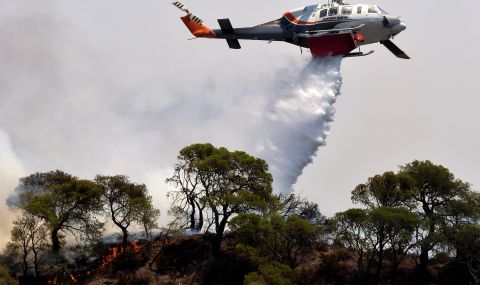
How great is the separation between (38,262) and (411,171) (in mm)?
33081

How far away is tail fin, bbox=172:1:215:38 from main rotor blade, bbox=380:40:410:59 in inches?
604

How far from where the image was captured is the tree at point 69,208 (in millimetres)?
55650

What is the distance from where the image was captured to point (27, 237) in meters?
54.4

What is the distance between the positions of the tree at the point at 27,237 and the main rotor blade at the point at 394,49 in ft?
108

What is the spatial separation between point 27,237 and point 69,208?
457cm

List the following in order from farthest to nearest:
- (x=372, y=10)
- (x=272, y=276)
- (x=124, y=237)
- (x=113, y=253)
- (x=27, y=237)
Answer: (x=113, y=253), (x=124, y=237), (x=27, y=237), (x=372, y=10), (x=272, y=276)

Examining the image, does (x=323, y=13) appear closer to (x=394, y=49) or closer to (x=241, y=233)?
(x=394, y=49)

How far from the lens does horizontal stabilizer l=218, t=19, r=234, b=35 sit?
186 feet

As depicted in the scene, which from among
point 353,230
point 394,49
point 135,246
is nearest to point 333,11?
point 394,49

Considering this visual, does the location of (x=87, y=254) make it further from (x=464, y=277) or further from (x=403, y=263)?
(x=464, y=277)

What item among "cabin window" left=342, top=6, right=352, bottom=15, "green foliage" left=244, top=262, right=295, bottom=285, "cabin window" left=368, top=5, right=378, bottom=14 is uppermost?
"cabin window" left=342, top=6, right=352, bottom=15

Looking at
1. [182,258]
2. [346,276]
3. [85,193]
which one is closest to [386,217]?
[346,276]

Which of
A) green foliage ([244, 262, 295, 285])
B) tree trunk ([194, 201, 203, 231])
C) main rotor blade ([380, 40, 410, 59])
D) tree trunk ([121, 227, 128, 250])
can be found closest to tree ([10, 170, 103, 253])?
tree trunk ([121, 227, 128, 250])

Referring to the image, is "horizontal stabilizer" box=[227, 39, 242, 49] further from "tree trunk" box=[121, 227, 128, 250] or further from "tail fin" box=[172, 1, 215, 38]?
"tree trunk" box=[121, 227, 128, 250]
